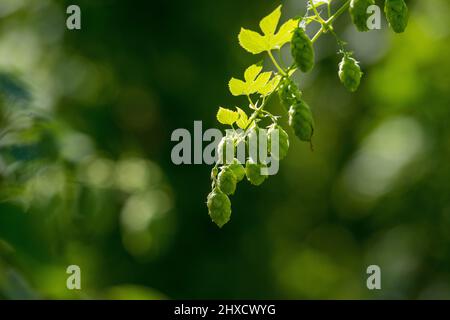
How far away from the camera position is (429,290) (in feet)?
15.0

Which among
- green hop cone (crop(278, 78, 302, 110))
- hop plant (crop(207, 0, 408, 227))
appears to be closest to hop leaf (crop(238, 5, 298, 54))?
hop plant (crop(207, 0, 408, 227))

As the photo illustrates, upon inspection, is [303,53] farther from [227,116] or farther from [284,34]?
[227,116]

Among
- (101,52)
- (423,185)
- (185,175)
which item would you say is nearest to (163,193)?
(185,175)

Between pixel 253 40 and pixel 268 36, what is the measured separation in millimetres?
39

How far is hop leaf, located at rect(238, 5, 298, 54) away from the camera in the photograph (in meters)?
1.75

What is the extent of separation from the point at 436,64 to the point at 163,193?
1.60 metres

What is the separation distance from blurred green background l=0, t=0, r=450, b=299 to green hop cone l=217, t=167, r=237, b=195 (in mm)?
2070

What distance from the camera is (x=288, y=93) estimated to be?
1.70m

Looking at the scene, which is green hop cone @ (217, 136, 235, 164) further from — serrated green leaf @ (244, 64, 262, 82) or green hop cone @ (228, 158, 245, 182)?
serrated green leaf @ (244, 64, 262, 82)

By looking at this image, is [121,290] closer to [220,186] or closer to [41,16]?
[220,186]

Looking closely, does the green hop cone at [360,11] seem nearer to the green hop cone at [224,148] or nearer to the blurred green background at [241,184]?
the green hop cone at [224,148]

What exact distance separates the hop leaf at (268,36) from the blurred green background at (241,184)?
2.05 m

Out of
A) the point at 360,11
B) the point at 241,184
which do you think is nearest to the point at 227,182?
the point at 360,11

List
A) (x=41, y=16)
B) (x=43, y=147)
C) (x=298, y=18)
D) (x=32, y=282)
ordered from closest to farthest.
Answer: (x=298, y=18) < (x=32, y=282) < (x=43, y=147) < (x=41, y=16)
